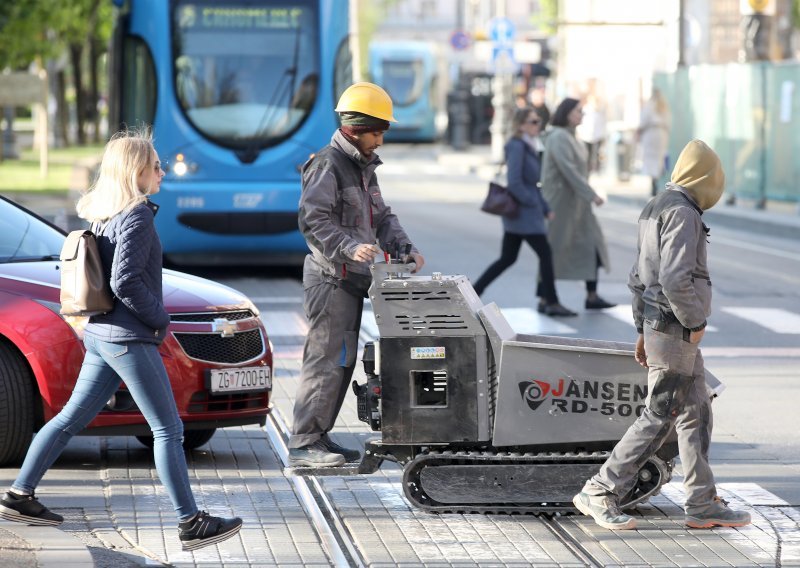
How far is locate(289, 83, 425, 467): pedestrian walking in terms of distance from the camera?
711 centimetres

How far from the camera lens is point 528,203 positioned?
42.4 feet

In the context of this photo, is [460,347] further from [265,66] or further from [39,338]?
[265,66]

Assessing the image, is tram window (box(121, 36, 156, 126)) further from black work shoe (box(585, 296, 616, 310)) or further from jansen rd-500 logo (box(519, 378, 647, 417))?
jansen rd-500 logo (box(519, 378, 647, 417))

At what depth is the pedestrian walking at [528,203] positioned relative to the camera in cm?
1285

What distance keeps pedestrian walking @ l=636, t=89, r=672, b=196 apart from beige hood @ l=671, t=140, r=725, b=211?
21.6 meters

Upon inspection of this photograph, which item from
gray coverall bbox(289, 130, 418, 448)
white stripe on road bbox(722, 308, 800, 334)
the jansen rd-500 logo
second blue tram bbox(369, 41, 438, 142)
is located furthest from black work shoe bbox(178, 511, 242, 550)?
second blue tram bbox(369, 41, 438, 142)

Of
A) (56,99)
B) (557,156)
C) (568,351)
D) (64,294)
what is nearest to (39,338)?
(64,294)

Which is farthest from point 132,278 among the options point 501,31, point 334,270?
point 501,31

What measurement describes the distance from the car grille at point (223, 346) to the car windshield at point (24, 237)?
0.93 m

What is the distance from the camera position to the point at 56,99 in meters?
52.2

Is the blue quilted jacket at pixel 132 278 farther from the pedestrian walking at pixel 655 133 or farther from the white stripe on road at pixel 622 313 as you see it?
the pedestrian walking at pixel 655 133

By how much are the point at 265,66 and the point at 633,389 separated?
1025 centimetres

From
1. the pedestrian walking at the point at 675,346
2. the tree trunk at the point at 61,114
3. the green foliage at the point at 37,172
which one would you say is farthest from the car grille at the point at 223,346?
the tree trunk at the point at 61,114

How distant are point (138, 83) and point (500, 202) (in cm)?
516
